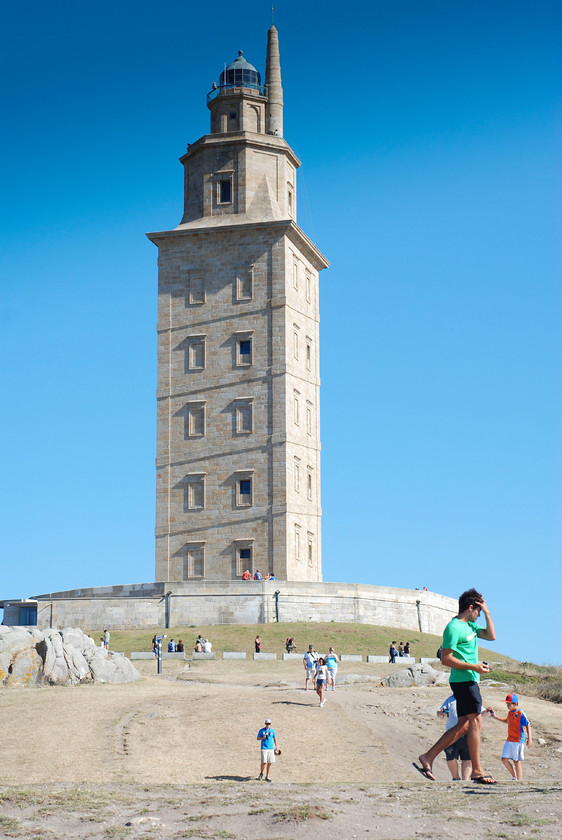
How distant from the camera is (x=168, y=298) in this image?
62531 mm

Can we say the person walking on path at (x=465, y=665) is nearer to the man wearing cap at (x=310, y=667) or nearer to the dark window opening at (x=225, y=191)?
the man wearing cap at (x=310, y=667)

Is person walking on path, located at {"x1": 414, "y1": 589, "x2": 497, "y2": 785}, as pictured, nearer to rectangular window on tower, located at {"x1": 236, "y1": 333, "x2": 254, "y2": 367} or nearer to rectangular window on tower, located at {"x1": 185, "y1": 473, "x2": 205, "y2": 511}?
rectangular window on tower, located at {"x1": 185, "y1": 473, "x2": 205, "y2": 511}

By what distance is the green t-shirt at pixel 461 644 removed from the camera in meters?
12.0

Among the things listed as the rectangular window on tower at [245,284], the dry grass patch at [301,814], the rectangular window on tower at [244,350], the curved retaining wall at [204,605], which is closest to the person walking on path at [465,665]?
the dry grass patch at [301,814]

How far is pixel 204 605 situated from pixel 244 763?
28.6 meters

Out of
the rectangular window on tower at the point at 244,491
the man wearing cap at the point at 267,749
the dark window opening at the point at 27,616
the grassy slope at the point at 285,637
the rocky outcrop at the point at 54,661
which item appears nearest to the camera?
the man wearing cap at the point at 267,749

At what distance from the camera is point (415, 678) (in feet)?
118

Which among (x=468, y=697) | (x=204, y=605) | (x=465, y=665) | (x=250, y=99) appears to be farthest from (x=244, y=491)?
Result: (x=465, y=665)

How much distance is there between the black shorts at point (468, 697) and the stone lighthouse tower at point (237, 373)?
1791 inches

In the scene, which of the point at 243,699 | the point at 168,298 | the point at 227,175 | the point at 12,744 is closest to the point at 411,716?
the point at 243,699

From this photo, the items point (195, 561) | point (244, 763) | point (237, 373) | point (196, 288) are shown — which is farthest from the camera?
point (196, 288)

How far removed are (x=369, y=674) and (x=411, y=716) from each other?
8841 mm

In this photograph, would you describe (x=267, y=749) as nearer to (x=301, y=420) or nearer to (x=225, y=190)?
(x=301, y=420)

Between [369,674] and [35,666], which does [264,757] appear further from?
[369,674]
